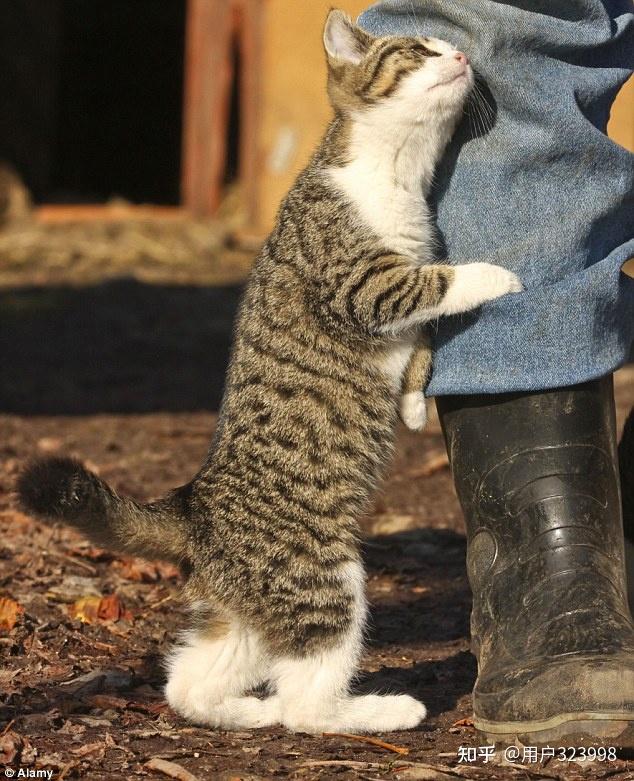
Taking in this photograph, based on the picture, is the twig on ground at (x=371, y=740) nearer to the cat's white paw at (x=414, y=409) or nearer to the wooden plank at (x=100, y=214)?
the cat's white paw at (x=414, y=409)

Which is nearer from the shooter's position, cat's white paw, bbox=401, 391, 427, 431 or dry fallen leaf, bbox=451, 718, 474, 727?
dry fallen leaf, bbox=451, 718, 474, 727

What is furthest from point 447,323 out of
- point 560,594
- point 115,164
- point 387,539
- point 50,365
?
point 115,164

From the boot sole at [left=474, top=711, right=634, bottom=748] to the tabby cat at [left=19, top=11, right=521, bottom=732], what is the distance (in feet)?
0.90

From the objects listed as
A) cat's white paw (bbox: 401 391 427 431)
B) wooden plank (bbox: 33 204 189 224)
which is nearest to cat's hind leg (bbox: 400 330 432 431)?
cat's white paw (bbox: 401 391 427 431)

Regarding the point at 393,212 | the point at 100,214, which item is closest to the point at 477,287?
the point at 393,212

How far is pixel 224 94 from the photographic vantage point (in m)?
9.34

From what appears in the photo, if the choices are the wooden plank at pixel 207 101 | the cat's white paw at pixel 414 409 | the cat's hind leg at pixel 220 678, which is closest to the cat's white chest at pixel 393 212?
the cat's white paw at pixel 414 409

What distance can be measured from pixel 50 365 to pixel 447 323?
4.02m

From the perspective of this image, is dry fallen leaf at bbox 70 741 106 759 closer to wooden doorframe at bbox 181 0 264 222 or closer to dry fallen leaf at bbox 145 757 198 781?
dry fallen leaf at bbox 145 757 198 781

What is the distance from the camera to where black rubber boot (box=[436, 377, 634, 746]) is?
2.37 m

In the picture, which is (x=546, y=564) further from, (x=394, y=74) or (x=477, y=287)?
(x=394, y=74)

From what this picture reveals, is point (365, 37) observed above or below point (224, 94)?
below

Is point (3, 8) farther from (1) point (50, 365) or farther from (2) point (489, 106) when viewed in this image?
(2) point (489, 106)

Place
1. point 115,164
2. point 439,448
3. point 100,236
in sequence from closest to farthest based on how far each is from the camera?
point 439,448, point 100,236, point 115,164
